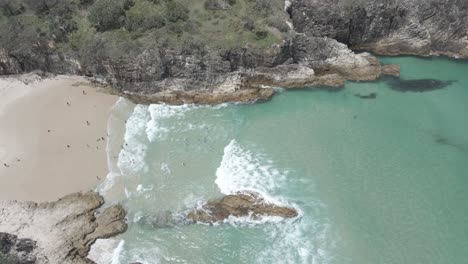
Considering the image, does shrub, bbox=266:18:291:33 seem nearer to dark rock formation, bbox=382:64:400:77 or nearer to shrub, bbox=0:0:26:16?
dark rock formation, bbox=382:64:400:77

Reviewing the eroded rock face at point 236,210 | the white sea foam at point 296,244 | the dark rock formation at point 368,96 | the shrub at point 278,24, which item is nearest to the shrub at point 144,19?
the shrub at point 278,24

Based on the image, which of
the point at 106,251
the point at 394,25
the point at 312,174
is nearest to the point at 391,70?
the point at 394,25

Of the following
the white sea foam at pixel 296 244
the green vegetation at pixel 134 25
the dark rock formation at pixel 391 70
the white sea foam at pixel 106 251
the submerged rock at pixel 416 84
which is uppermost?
the green vegetation at pixel 134 25

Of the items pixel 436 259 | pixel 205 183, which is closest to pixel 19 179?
pixel 205 183

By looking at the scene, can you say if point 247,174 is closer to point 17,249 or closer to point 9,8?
point 17,249

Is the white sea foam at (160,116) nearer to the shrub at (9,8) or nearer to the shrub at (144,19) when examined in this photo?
the shrub at (144,19)

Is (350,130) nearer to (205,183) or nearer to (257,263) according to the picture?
(205,183)
